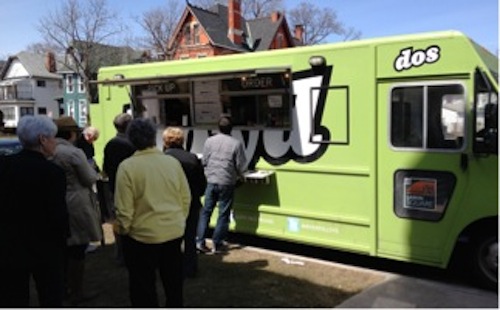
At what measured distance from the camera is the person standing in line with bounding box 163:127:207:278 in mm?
5160

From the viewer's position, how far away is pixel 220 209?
6.66 metres

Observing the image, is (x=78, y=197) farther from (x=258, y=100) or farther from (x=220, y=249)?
(x=258, y=100)

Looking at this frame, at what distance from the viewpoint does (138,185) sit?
376cm

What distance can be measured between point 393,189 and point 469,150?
0.90 meters

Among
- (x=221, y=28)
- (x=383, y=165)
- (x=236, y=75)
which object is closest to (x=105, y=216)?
(x=236, y=75)

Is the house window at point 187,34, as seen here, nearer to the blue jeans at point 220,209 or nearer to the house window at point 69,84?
the house window at point 69,84

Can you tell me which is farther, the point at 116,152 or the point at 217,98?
the point at 217,98

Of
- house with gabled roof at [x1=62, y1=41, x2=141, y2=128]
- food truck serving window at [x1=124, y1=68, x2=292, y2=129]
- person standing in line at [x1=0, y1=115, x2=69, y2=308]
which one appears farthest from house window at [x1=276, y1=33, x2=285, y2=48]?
person standing in line at [x1=0, y1=115, x2=69, y2=308]

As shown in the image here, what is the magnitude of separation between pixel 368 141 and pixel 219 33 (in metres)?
42.0

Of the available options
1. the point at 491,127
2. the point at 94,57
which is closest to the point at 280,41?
the point at 94,57

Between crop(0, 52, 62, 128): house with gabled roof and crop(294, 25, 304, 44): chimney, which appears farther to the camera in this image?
crop(0, 52, 62, 128): house with gabled roof

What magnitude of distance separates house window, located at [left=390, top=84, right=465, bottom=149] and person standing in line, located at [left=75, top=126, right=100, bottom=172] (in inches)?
182

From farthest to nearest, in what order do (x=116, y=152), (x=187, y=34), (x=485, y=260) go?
1. (x=187, y=34)
2. (x=116, y=152)
3. (x=485, y=260)

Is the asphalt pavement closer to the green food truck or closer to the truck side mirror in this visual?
the green food truck
